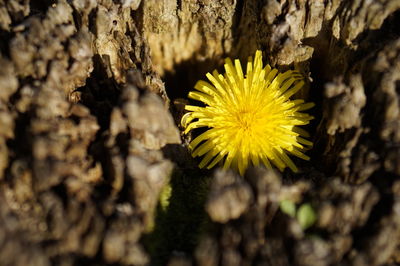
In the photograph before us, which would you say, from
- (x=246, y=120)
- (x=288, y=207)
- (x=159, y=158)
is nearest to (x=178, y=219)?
(x=159, y=158)

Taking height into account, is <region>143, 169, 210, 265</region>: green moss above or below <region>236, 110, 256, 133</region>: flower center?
below

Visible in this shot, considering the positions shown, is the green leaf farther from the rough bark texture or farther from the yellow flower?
the yellow flower

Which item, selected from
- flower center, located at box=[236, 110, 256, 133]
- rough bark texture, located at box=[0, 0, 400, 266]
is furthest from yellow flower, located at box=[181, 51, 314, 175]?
rough bark texture, located at box=[0, 0, 400, 266]

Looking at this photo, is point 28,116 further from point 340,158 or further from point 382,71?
point 382,71

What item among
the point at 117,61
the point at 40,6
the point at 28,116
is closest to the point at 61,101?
the point at 28,116

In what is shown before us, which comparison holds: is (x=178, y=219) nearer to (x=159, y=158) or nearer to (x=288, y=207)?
(x=159, y=158)

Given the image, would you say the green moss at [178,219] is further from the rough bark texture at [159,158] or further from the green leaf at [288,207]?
the green leaf at [288,207]
